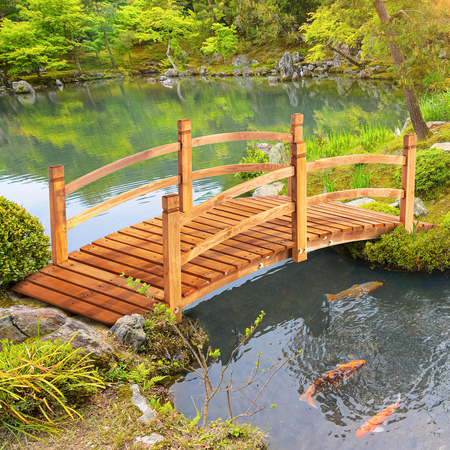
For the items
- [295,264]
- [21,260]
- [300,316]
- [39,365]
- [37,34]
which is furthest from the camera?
[37,34]

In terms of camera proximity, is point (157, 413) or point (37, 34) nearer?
point (157, 413)

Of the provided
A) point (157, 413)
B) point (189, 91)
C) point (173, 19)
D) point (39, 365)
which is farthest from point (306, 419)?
point (173, 19)

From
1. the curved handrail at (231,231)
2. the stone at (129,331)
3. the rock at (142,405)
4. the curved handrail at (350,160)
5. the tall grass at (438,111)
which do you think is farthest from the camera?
the tall grass at (438,111)

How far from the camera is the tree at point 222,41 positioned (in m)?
37.0

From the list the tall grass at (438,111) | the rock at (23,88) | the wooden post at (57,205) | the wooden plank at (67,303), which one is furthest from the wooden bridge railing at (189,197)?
the rock at (23,88)

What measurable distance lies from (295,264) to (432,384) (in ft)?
9.51

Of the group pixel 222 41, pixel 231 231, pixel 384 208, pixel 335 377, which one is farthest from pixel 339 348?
pixel 222 41

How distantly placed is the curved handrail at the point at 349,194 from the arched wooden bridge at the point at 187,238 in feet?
0.05

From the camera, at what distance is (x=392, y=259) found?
6.46m

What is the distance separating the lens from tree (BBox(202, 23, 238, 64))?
121 ft

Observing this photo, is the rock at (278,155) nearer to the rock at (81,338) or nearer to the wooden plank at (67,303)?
the wooden plank at (67,303)

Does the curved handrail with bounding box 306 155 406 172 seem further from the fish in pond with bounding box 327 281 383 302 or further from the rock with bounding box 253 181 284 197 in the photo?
the rock with bounding box 253 181 284 197

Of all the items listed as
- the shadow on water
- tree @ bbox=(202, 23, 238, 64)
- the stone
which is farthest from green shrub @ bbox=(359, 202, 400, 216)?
tree @ bbox=(202, 23, 238, 64)

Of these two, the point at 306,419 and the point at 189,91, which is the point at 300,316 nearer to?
the point at 306,419
